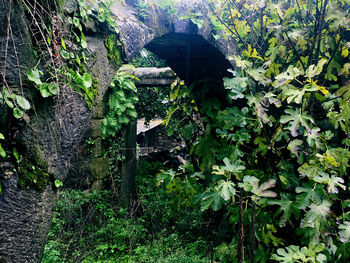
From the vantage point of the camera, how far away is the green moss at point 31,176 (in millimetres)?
1413

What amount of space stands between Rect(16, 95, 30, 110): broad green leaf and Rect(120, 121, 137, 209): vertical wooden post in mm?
4859

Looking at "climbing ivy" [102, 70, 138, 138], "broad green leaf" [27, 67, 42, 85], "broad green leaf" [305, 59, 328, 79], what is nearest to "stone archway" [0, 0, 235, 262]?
"broad green leaf" [27, 67, 42, 85]

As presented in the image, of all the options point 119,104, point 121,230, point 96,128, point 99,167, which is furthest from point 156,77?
point 121,230

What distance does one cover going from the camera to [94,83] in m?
1.94

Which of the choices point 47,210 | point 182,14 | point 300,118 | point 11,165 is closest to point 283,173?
point 300,118

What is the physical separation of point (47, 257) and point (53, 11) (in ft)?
11.4

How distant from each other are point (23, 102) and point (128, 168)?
508 centimetres

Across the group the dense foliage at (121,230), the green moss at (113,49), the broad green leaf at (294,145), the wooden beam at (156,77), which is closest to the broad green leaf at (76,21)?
the green moss at (113,49)

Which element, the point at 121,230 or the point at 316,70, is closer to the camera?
the point at 316,70

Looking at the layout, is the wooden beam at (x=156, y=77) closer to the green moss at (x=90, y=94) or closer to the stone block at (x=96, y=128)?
the stone block at (x=96, y=128)

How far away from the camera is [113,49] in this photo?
218 cm

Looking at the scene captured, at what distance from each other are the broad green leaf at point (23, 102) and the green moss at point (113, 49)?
89cm

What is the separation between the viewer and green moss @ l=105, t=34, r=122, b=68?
83.7 inches

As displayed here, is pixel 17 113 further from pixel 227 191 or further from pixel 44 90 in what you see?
pixel 227 191
